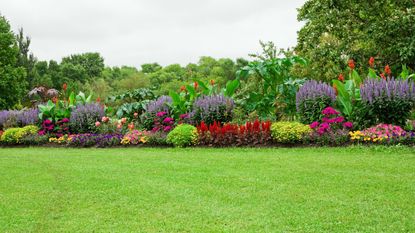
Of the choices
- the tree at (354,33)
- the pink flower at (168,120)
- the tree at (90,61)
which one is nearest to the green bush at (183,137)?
the pink flower at (168,120)

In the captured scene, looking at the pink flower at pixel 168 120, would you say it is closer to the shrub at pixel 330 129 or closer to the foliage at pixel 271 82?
the foliage at pixel 271 82

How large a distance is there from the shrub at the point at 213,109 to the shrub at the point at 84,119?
3178mm

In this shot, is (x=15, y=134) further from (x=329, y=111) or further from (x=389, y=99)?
(x=389, y=99)

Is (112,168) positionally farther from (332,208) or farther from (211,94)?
(211,94)

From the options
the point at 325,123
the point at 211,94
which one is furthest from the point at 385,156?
the point at 211,94

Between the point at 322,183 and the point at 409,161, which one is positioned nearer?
the point at 322,183

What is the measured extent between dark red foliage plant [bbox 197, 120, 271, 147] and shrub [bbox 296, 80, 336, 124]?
957 mm

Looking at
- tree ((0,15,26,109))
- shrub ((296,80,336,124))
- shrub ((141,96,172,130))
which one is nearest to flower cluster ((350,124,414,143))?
shrub ((296,80,336,124))

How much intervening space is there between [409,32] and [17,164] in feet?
38.9

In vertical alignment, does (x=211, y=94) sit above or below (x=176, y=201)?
above

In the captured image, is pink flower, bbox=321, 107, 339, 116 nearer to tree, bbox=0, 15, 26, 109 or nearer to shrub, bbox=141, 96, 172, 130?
shrub, bbox=141, 96, 172, 130

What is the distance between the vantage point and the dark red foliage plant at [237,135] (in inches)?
356

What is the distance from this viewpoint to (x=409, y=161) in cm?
642

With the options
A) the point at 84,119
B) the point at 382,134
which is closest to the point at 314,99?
the point at 382,134
